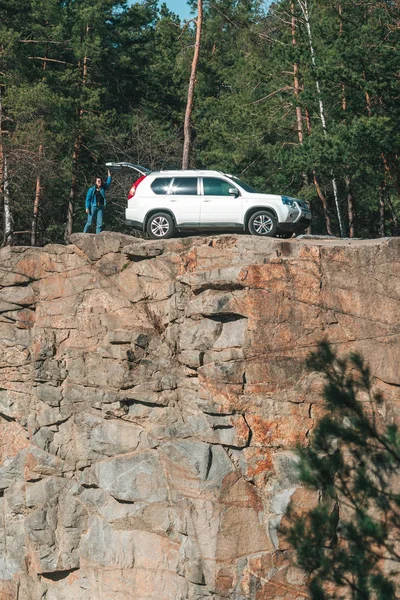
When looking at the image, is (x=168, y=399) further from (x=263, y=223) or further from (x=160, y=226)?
(x=263, y=223)

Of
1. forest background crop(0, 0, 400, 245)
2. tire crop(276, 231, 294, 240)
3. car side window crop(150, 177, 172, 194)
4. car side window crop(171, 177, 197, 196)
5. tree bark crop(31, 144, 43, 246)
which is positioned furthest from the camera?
tree bark crop(31, 144, 43, 246)

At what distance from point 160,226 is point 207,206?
4.00ft

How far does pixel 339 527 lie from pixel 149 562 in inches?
162

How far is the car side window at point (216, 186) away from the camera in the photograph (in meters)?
17.6

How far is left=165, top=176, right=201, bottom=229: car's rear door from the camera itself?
1769 centimetres

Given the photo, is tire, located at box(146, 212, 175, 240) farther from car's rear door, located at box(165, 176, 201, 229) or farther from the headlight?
the headlight

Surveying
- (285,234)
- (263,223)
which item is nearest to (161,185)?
(263,223)

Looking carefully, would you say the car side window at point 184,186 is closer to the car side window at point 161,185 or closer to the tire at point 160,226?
the car side window at point 161,185

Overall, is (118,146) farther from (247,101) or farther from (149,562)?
(149,562)

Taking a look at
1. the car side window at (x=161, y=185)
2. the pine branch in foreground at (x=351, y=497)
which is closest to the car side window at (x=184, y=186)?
the car side window at (x=161, y=185)

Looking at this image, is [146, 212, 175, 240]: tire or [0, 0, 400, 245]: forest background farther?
[0, 0, 400, 245]: forest background

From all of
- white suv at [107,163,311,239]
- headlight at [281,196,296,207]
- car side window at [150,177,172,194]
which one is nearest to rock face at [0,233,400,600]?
white suv at [107,163,311,239]

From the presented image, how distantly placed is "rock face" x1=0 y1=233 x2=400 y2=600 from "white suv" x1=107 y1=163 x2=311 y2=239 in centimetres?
99

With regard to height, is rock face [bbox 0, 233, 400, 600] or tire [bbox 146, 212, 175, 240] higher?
tire [bbox 146, 212, 175, 240]
